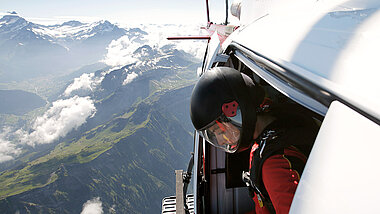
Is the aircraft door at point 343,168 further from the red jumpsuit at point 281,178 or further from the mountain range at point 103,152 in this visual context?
the mountain range at point 103,152

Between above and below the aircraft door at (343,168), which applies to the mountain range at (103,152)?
below

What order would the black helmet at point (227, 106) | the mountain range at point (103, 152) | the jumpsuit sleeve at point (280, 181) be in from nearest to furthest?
the jumpsuit sleeve at point (280, 181), the black helmet at point (227, 106), the mountain range at point (103, 152)

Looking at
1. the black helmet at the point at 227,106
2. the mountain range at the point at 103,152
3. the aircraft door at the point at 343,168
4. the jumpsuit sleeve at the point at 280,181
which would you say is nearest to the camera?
the aircraft door at the point at 343,168

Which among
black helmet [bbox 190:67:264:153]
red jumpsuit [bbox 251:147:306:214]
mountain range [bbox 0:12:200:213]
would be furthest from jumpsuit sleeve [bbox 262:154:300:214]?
mountain range [bbox 0:12:200:213]

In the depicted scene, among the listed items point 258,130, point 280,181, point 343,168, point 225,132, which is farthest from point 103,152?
point 343,168

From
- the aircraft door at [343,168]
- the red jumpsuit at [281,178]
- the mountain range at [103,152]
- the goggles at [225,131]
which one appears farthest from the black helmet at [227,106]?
the mountain range at [103,152]

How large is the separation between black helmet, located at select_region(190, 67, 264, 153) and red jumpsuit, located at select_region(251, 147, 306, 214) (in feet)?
0.89

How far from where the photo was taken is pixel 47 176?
85.9m

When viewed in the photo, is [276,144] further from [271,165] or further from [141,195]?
[141,195]

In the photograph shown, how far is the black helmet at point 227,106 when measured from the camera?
1.39 metres

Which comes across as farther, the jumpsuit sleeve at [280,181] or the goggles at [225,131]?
the goggles at [225,131]

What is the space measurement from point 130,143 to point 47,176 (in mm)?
40038

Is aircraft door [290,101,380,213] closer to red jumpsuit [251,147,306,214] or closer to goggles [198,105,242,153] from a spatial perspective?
red jumpsuit [251,147,306,214]

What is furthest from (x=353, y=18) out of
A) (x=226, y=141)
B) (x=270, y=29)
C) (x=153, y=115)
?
(x=153, y=115)
